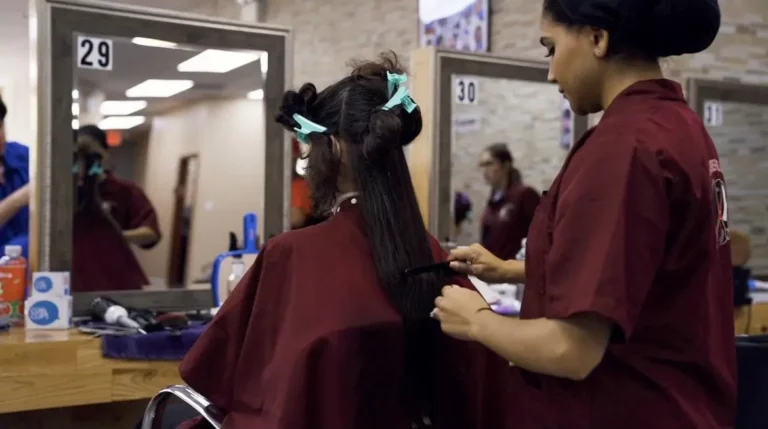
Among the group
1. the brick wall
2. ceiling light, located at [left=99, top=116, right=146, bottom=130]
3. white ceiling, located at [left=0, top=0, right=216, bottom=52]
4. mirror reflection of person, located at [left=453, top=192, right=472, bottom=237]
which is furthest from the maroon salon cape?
white ceiling, located at [left=0, top=0, right=216, bottom=52]

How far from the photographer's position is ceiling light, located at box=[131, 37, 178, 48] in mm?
2029

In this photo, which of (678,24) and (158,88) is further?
(158,88)

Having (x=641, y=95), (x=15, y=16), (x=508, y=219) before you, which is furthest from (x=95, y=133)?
(x=15, y=16)

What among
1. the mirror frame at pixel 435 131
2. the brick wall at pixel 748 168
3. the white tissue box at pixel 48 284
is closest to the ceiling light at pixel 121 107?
the white tissue box at pixel 48 284

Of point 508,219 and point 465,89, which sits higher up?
point 465,89

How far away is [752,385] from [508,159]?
1806 millimetres

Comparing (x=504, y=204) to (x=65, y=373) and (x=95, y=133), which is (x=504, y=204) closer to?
→ (x=95, y=133)

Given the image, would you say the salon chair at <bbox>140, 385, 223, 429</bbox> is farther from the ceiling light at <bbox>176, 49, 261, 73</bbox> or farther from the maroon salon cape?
the ceiling light at <bbox>176, 49, 261, 73</bbox>

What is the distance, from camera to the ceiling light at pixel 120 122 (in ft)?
6.54

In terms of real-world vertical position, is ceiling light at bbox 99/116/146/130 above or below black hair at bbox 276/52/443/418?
above

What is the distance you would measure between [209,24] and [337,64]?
2.41m

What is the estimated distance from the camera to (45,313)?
183 centimetres

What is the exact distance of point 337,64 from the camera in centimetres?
452

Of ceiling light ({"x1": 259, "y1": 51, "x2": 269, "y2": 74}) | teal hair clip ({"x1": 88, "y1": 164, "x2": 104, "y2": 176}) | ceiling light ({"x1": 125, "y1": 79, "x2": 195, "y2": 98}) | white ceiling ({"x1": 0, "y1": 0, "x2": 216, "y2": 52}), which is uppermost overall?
white ceiling ({"x1": 0, "y1": 0, "x2": 216, "y2": 52})
